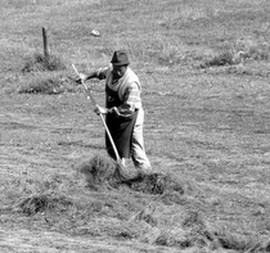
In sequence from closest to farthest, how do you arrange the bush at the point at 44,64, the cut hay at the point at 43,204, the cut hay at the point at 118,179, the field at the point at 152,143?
the field at the point at 152,143, the cut hay at the point at 43,204, the cut hay at the point at 118,179, the bush at the point at 44,64

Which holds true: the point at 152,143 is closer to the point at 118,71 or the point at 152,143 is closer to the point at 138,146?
the point at 138,146

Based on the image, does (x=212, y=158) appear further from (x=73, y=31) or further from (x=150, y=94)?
(x=73, y=31)

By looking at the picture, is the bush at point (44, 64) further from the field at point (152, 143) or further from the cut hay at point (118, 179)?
the cut hay at point (118, 179)

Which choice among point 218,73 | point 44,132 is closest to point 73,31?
point 218,73

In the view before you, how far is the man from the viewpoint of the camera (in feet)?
32.7

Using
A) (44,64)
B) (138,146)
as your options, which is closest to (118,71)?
(138,146)

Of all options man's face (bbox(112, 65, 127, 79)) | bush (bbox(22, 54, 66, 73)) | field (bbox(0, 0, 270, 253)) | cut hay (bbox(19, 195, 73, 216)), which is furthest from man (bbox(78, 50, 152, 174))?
bush (bbox(22, 54, 66, 73))

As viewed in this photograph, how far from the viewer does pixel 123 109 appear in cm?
996

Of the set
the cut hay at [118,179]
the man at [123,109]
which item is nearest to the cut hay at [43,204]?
the cut hay at [118,179]

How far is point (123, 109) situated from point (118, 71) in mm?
435

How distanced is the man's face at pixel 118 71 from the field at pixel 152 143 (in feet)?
3.32

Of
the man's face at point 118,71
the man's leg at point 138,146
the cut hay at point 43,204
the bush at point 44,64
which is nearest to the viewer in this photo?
the cut hay at point 43,204

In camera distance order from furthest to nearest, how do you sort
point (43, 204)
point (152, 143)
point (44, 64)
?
1. point (44, 64)
2. point (152, 143)
3. point (43, 204)

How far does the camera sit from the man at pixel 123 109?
9953 millimetres
